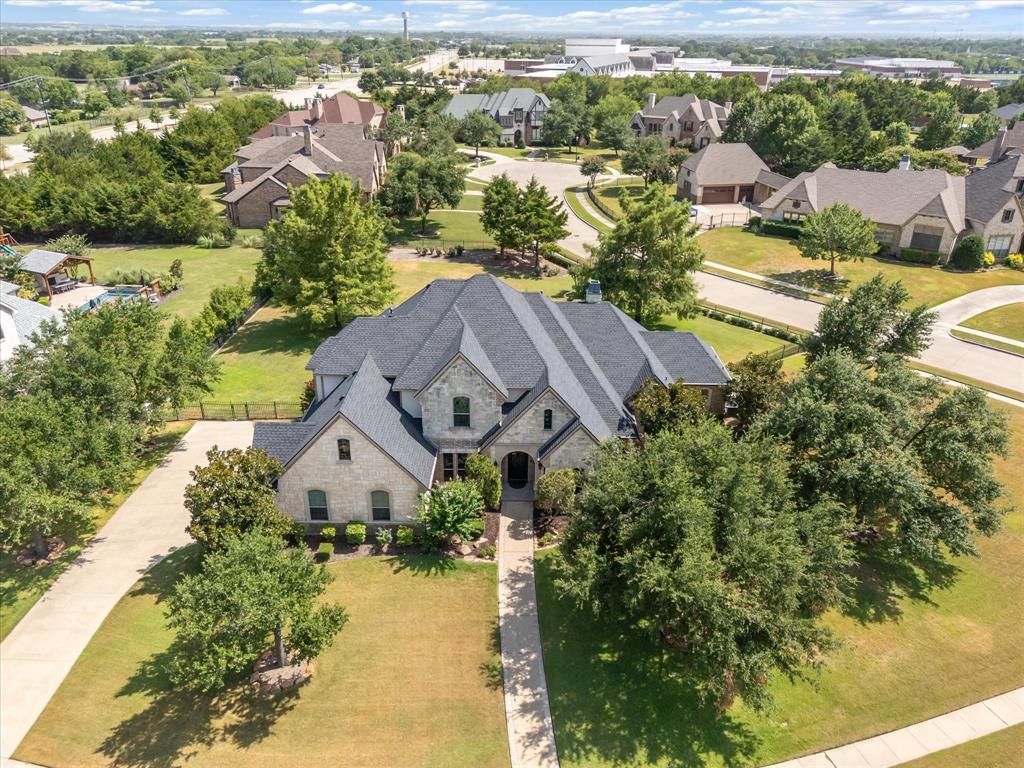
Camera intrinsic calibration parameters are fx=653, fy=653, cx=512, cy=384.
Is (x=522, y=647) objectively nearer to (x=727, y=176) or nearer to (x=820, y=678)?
(x=820, y=678)

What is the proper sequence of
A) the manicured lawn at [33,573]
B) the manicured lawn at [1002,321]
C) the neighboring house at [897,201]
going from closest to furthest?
the manicured lawn at [33,573] < the manicured lawn at [1002,321] < the neighboring house at [897,201]

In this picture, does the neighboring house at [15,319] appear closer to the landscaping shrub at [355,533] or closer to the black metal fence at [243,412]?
the black metal fence at [243,412]

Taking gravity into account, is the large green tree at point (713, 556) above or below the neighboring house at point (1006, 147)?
below

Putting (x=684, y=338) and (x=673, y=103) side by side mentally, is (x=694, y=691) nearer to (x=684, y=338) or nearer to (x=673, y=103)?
(x=684, y=338)

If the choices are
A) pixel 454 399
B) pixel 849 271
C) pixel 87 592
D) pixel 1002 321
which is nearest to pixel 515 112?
pixel 849 271

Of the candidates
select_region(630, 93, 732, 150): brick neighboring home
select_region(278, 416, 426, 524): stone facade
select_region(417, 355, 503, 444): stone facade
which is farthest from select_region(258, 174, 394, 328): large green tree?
select_region(630, 93, 732, 150): brick neighboring home

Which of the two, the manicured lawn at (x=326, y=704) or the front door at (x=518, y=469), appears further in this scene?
the front door at (x=518, y=469)

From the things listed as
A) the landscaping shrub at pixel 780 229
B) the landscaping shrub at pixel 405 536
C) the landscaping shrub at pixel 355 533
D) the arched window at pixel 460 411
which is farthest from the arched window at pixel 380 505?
the landscaping shrub at pixel 780 229

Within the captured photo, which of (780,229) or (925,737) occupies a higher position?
(780,229)
